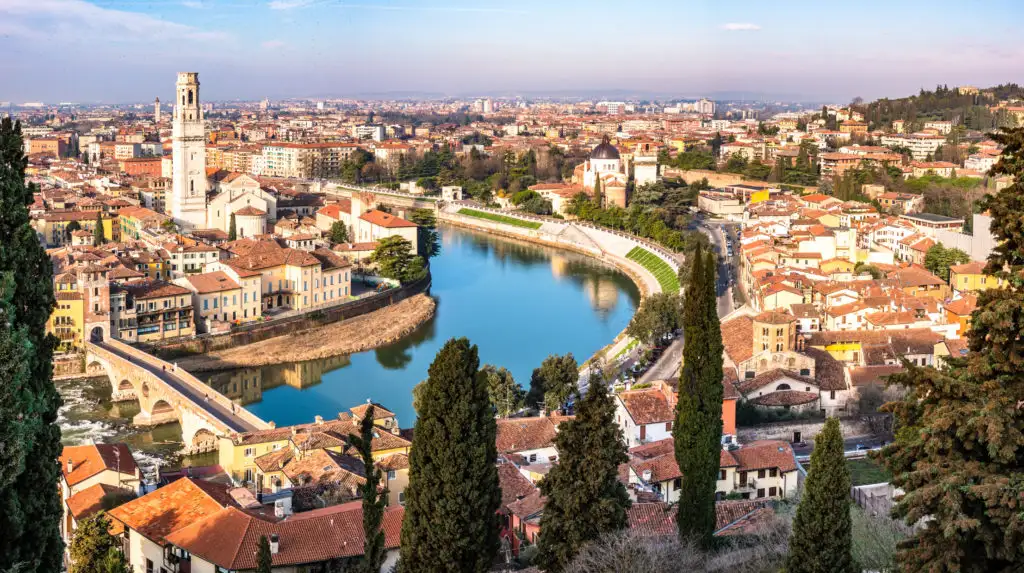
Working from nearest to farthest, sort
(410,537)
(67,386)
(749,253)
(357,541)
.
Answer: (410,537) < (357,541) < (67,386) < (749,253)

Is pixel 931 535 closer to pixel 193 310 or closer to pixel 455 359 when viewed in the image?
pixel 455 359

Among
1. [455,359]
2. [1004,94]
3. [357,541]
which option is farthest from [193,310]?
[1004,94]

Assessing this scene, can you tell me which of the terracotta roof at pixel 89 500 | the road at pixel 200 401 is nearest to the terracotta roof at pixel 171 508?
the terracotta roof at pixel 89 500

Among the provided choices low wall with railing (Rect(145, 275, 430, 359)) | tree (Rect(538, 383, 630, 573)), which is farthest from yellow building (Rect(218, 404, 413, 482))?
low wall with railing (Rect(145, 275, 430, 359))

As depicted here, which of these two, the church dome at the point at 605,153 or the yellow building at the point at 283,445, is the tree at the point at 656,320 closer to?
the yellow building at the point at 283,445

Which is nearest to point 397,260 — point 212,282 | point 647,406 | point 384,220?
point 384,220

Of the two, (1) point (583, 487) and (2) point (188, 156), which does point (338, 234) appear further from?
(1) point (583, 487)

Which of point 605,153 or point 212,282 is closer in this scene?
point 212,282
